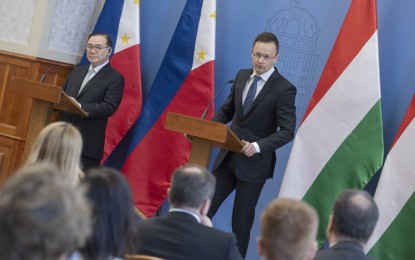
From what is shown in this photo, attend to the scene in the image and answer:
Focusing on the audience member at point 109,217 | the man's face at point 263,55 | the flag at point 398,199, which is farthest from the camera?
the man's face at point 263,55

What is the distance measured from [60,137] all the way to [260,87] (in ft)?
8.12

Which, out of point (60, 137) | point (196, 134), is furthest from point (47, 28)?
point (60, 137)

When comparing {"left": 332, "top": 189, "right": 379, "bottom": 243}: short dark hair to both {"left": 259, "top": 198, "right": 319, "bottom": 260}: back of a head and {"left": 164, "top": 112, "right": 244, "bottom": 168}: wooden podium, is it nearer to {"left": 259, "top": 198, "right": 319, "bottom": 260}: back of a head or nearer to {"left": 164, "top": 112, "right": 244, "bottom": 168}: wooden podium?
{"left": 259, "top": 198, "right": 319, "bottom": 260}: back of a head

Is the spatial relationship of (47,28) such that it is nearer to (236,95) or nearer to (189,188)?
(236,95)

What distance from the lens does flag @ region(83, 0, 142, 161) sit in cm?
656

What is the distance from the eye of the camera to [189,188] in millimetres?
3027

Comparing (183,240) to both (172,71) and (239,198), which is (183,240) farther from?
(172,71)

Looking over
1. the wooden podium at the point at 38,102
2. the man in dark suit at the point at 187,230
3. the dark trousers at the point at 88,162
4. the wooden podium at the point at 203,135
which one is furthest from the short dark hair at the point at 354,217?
the dark trousers at the point at 88,162

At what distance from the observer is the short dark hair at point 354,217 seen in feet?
9.59

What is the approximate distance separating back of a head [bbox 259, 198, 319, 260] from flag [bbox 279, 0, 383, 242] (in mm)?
3015

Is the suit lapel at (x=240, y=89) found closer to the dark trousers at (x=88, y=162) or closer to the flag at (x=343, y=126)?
the flag at (x=343, y=126)

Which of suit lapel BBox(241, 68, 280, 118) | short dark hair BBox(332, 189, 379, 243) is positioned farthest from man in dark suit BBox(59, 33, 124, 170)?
short dark hair BBox(332, 189, 379, 243)

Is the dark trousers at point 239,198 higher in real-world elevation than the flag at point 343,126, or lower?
lower

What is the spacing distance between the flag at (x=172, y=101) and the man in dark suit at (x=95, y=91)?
0.43 m
